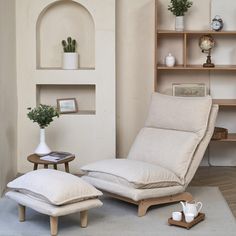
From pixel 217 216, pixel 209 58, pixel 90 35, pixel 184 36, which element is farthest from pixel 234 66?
pixel 217 216

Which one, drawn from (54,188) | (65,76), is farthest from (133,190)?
(65,76)

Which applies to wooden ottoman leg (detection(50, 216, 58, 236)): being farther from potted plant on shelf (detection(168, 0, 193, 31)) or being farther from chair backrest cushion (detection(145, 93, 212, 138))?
potted plant on shelf (detection(168, 0, 193, 31))

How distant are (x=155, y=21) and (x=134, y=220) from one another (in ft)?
7.63

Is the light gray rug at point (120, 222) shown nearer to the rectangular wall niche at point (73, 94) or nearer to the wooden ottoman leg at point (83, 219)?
the wooden ottoman leg at point (83, 219)

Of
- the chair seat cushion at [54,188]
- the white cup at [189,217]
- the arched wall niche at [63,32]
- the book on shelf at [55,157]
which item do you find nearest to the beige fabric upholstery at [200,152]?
the white cup at [189,217]

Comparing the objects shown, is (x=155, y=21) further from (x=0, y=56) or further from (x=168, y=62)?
(x=0, y=56)

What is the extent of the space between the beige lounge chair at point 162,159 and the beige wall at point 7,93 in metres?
0.99

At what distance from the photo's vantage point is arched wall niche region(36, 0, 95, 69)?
595 centimetres

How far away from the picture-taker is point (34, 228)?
4.04 metres

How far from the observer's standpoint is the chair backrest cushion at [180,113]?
468 cm

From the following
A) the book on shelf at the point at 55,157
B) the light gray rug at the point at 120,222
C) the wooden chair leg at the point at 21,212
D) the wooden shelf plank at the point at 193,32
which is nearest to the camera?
the light gray rug at the point at 120,222

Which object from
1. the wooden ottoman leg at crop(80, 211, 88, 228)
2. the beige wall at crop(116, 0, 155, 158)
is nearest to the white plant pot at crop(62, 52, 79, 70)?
the beige wall at crop(116, 0, 155, 158)

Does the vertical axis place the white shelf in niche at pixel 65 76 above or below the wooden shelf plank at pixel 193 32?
below

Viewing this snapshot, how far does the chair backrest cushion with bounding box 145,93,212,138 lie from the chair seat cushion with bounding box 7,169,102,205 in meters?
1.13
